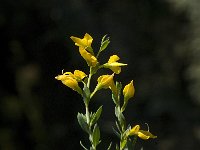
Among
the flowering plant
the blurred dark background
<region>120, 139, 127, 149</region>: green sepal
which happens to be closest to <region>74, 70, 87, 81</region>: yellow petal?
the flowering plant

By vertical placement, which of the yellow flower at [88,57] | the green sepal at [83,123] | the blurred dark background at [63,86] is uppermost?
the yellow flower at [88,57]

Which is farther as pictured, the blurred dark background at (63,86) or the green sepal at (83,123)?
the blurred dark background at (63,86)

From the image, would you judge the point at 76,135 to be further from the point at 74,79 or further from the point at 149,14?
the point at 74,79

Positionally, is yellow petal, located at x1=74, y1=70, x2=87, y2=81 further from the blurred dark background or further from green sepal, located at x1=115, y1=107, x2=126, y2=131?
the blurred dark background

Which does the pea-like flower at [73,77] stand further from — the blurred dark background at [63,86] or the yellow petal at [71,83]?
the blurred dark background at [63,86]

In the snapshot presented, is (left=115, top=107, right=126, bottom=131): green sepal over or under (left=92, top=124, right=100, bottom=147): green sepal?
over

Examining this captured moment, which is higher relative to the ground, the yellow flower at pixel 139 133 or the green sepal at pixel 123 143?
the yellow flower at pixel 139 133

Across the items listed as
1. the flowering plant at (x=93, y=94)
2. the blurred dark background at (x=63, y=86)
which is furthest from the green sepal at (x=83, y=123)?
the blurred dark background at (x=63, y=86)

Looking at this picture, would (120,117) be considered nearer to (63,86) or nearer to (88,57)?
(88,57)

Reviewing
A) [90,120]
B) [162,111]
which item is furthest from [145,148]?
[90,120]
